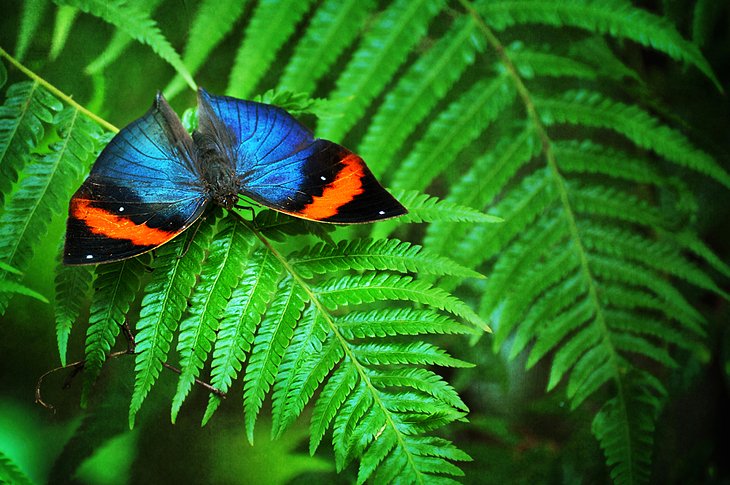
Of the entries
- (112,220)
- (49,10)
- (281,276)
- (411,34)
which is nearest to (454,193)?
(411,34)

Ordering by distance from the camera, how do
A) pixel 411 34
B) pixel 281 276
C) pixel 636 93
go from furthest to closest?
pixel 636 93, pixel 411 34, pixel 281 276

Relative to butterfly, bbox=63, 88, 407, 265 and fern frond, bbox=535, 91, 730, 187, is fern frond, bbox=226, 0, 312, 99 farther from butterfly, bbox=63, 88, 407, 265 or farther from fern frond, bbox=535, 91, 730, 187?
fern frond, bbox=535, 91, 730, 187

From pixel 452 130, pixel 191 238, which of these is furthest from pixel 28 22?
pixel 452 130

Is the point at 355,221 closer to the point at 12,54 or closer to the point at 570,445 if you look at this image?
the point at 12,54

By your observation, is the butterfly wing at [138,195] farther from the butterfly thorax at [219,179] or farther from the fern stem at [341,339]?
the fern stem at [341,339]

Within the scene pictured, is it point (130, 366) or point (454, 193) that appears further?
point (454, 193)

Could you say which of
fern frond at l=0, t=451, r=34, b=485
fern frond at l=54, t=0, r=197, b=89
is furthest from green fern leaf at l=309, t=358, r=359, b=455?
fern frond at l=54, t=0, r=197, b=89
